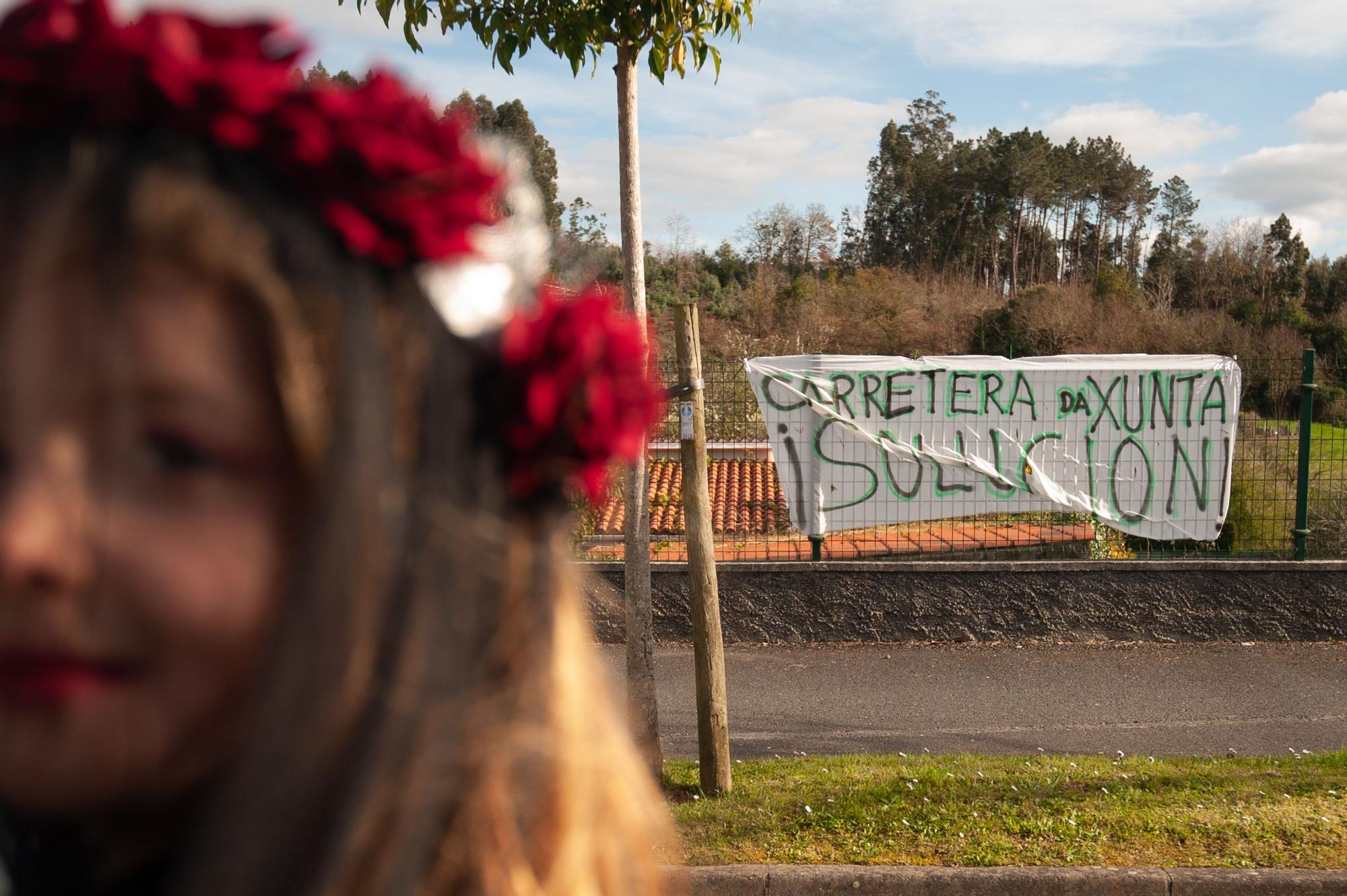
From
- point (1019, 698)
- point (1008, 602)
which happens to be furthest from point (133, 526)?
point (1008, 602)

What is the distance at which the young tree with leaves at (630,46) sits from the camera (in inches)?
175

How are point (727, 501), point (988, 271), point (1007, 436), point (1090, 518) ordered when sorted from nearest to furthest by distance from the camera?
point (1007, 436) < point (1090, 518) < point (727, 501) < point (988, 271)

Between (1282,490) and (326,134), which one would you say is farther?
(1282,490)

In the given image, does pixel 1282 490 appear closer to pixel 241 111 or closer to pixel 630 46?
pixel 630 46

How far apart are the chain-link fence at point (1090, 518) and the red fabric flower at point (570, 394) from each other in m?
6.99

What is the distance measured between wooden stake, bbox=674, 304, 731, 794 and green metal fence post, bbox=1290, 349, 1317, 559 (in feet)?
17.2

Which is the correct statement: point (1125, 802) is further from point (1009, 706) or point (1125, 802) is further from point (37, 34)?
point (37, 34)

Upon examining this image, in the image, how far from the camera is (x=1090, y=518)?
845 cm

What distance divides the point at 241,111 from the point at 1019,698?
6.77 m

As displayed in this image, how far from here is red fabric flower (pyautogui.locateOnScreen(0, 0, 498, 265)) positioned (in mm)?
707

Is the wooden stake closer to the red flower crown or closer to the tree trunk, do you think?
the tree trunk

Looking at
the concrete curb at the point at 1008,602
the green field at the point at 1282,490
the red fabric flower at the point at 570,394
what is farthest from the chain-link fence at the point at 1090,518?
the red fabric flower at the point at 570,394

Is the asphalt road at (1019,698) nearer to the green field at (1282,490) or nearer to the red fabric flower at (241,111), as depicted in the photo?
the green field at (1282,490)

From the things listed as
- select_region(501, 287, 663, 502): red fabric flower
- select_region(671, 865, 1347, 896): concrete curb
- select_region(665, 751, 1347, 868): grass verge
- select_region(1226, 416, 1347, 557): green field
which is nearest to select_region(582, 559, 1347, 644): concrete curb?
select_region(1226, 416, 1347, 557): green field
